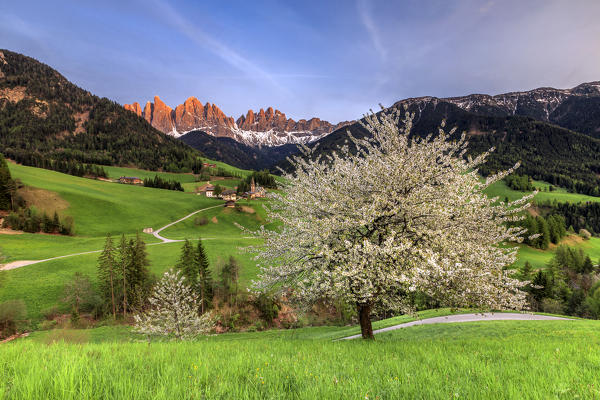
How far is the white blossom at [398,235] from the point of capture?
9.77m

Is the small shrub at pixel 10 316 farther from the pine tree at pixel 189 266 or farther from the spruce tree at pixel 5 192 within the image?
the spruce tree at pixel 5 192

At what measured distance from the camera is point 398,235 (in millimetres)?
11086

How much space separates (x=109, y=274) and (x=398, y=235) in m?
49.0

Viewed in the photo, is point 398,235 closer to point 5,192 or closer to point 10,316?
point 10,316

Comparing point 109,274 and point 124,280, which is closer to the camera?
point 124,280

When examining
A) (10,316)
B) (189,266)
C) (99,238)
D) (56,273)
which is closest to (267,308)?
(189,266)

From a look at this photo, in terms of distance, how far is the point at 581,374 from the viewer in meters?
4.14

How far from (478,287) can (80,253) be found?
72750mm

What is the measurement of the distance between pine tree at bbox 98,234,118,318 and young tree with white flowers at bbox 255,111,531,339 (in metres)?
40.1

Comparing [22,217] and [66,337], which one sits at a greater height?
[22,217]

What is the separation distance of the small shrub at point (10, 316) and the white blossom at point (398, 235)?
40.6 meters

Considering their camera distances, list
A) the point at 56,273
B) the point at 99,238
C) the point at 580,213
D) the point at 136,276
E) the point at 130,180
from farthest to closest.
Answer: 1. the point at 580,213
2. the point at 130,180
3. the point at 99,238
4. the point at 56,273
5. the point at 136,276

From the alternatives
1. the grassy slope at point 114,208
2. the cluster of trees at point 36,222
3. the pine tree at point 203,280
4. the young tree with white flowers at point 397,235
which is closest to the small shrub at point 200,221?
the grassy slope at point 114,208

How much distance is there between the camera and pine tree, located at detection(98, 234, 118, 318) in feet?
132
